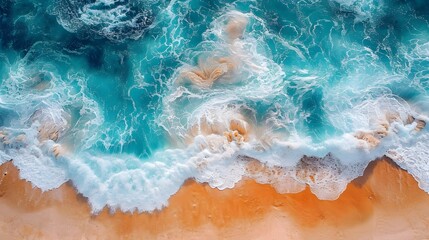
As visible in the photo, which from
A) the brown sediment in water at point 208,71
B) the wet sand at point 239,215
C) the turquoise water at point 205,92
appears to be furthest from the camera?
the brown sediment in water at point 208,71

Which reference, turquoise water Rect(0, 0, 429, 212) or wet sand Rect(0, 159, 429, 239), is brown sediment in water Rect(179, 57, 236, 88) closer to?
turquoise water Rect(0, 0, 429, 212)

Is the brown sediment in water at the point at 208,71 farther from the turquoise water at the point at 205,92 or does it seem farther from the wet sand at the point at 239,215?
the wet sand at the point at 239,215

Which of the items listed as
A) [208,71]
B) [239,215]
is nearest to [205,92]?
[208,71]

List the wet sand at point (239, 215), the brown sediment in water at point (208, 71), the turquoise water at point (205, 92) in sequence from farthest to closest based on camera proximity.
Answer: the brown sediment in water at point (208, 71) < the turquoise water at point (205, 92) < the wet sand at point (239, 215)

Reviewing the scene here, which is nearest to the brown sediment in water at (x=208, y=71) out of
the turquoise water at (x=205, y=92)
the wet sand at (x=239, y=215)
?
the turquoise water at (x=205, y=92)

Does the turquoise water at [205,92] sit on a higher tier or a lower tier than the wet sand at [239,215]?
higher

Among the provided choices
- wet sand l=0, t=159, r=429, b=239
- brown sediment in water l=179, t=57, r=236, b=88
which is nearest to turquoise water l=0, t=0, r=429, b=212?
brown sediment in water l=179, t=57, r=236, b=88

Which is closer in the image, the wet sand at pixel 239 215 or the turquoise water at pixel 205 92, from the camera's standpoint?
the wet sand at pixel 239 215
